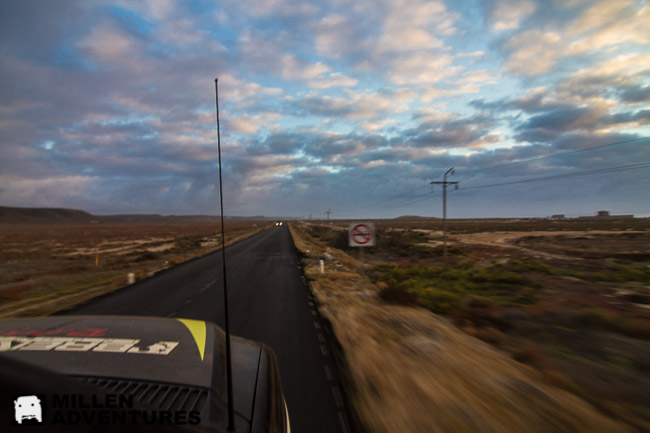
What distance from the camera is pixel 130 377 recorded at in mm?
2023

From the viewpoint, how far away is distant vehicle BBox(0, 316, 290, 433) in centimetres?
95

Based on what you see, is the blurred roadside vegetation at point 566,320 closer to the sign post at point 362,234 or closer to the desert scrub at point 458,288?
the desert scrub at point 458,288

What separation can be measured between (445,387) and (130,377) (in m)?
4.54

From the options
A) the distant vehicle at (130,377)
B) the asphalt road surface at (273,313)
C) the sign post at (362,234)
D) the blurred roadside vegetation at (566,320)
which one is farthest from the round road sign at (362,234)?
the distant vehicle at (130,377)

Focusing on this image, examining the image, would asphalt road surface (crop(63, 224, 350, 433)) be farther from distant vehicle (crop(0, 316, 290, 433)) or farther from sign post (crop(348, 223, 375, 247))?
sign post (crop(348, 223, 375, 247))

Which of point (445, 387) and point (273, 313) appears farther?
point (273, 313)

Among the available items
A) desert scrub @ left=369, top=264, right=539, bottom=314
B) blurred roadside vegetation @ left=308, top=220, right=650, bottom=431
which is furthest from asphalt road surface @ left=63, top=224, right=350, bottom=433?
desert scrub @ left=369, top=264, right=539, bottom=314

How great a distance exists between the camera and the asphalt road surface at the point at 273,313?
429cm

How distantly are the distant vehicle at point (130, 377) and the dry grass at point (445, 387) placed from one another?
86.2 inches

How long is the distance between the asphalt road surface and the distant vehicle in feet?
5.23

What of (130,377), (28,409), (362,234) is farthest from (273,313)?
(28,409)

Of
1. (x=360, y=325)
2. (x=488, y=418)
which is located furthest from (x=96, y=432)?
(x=360, y=325)

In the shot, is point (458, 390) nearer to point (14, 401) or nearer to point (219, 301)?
point (14, 401)

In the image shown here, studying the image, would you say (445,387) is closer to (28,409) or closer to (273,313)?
(273,313)
